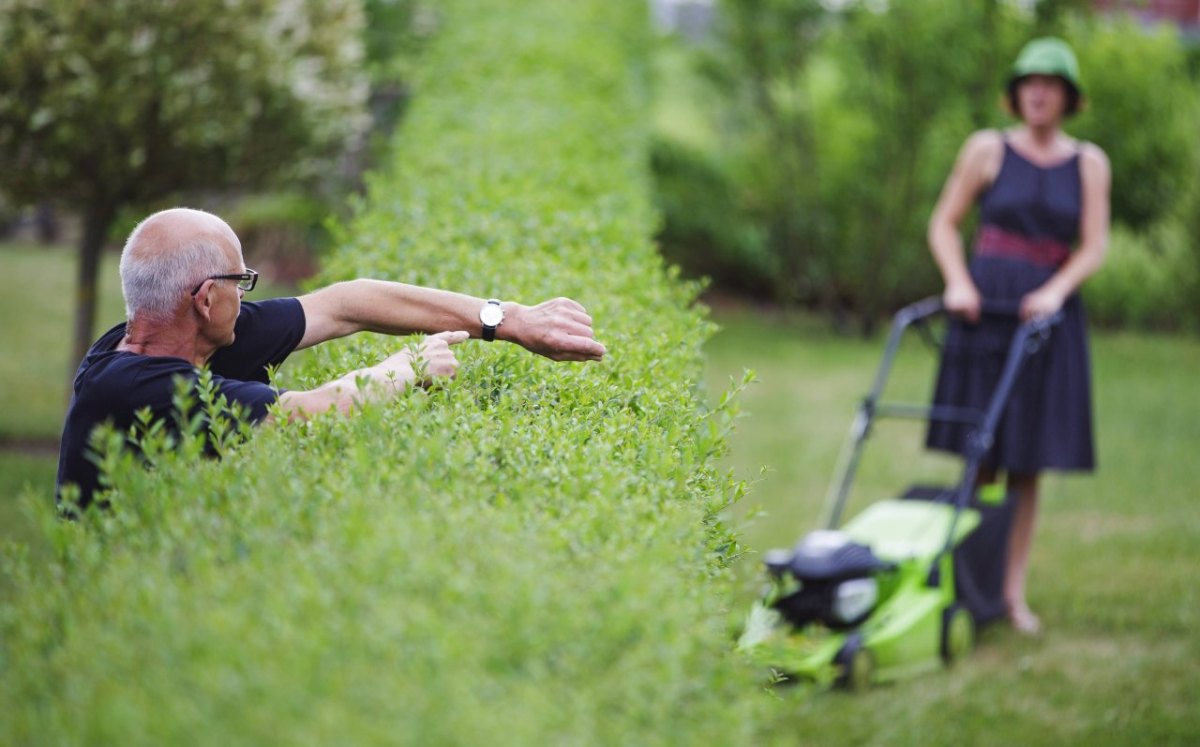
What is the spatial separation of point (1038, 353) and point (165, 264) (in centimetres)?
411

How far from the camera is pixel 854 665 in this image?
16.2ft

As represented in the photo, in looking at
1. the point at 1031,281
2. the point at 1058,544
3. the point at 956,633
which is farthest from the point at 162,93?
the point at 1058,544

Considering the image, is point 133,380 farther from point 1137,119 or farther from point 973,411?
point 1137,119

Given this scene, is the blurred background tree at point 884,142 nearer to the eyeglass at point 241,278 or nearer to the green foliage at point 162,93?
the green foliage at point 162,93

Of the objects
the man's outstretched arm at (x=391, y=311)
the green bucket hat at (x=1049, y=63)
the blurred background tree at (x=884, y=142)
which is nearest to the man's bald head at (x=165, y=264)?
the man's outstretched arm at (x=391, y=311)

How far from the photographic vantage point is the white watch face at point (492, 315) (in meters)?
3.52

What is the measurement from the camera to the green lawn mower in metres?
4.95

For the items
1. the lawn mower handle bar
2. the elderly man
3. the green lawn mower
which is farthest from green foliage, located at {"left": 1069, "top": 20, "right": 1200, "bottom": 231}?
the elderly man

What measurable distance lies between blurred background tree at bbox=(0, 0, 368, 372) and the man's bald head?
4.40 meters

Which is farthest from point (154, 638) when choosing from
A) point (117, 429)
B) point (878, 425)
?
point (878, 425)

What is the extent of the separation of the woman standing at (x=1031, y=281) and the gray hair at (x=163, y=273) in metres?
3.67

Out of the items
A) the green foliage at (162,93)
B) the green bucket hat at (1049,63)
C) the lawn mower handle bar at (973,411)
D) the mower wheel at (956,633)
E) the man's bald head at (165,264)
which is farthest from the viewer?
the green foliage at (162,93)

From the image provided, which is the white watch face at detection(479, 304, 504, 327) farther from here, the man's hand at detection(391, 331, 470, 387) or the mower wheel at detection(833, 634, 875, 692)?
the mower wheel at detection(833, 634, 875, 692)

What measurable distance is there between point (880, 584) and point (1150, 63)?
11.5 metres
